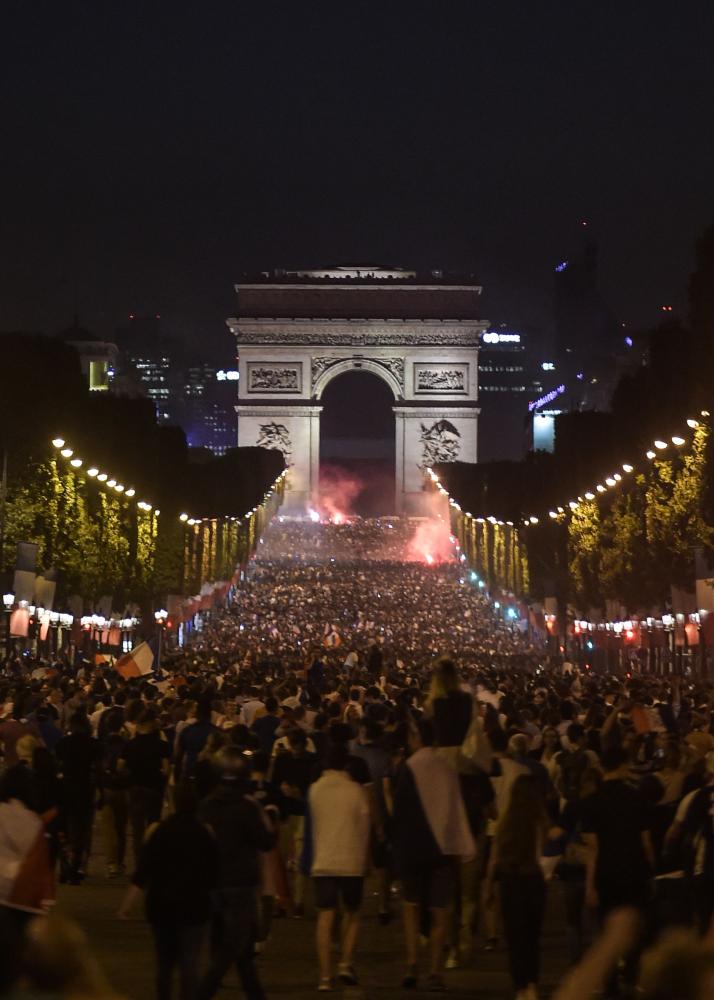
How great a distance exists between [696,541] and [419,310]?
302 ft

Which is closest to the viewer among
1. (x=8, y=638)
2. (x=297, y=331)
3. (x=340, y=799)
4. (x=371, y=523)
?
(x=340, y=799)

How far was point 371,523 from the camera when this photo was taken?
112 metres

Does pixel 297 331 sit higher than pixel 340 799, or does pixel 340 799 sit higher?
pixel 297 331

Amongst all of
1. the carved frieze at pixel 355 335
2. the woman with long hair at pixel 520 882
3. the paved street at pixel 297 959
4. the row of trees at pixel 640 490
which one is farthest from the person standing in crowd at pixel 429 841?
the carved frieze at pixel 355 335

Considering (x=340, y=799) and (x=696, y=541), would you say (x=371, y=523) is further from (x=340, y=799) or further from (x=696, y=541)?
(x=340, y=799)

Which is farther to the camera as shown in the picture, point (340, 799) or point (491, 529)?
point (491, 529)

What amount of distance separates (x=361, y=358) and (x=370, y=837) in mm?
124787

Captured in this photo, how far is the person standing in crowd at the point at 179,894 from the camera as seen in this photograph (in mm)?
8977

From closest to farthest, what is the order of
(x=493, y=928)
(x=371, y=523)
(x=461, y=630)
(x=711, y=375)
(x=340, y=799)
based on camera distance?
(x=340, y=799) < (x=493, y=928) < (x=711, y=375) < (x=461, y=630) < (x=371, y=523)

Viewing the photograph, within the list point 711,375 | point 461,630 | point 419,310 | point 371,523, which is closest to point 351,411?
point 419,310

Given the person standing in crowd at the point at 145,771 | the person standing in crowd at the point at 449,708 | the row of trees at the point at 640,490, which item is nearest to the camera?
the person standing in crowd at the point at 449,708

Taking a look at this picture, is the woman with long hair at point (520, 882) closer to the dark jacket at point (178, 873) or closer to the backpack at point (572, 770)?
the dark jacket at point (178, 873)

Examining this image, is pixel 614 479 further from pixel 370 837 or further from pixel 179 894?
pixel 179 894

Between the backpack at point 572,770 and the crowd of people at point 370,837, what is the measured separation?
0.13 ft
